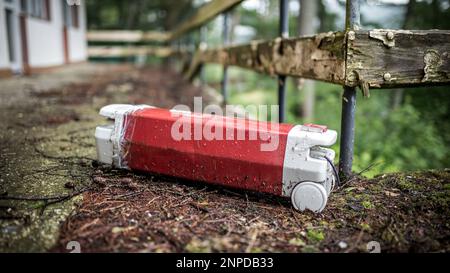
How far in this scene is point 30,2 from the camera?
26.3 ft

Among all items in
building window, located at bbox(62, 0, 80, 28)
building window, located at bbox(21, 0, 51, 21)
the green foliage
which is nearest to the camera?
the green foliage

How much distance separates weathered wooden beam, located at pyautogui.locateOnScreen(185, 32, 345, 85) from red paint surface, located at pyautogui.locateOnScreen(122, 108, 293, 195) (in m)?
0.46

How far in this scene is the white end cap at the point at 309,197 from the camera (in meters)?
1.37

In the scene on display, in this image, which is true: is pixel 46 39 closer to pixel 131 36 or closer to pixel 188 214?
pixel 131 36

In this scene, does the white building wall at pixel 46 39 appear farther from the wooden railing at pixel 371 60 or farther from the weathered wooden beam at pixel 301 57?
the wooden railing at pixel 371 60

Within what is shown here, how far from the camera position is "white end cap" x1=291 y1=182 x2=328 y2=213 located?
1.37 m

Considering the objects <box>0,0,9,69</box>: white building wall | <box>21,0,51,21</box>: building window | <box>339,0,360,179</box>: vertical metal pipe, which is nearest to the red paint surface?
<box>339,0,360,179</box>: vertical metal pipe

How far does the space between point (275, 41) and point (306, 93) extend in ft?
17.1

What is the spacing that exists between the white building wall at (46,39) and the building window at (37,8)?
12 centimetres

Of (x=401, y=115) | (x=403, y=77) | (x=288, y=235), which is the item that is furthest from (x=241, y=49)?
(x=401, y=115)

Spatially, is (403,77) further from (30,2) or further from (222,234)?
(30,2)

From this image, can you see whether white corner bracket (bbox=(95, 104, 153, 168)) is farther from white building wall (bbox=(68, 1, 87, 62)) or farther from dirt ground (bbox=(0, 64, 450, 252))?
white building wall (bbox=(68, 1, 87, 62))

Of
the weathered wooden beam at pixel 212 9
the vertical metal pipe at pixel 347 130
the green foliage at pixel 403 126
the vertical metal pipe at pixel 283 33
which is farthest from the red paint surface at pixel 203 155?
the green foliage at pixel 403 126
